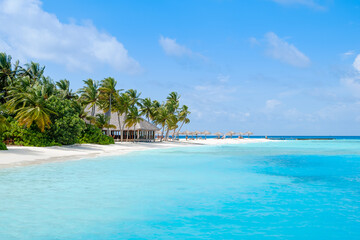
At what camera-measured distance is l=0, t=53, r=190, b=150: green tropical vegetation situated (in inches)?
1141

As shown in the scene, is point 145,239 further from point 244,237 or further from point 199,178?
point 199,178

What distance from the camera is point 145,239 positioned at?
21.3ft

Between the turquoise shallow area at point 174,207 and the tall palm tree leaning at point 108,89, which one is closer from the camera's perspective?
the turquoise shallow area at point 174,207

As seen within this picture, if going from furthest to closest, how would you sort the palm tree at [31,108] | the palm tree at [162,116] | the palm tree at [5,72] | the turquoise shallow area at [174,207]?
the palm tree at [162,116]
the palm tree at [5,72]
the palm tree at [31,108]
the turquoise shallow area at [174,207]

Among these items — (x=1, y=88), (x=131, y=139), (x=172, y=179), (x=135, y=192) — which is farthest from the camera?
(x=131, y=139)

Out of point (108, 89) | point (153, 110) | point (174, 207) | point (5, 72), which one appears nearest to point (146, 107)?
point (153, 110)

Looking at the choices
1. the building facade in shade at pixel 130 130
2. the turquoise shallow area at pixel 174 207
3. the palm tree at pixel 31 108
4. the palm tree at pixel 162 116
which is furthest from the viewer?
the palm tree at pixel 162 116

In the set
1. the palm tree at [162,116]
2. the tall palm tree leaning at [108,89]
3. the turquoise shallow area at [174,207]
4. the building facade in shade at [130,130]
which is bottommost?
the turquoise shallow area at [174,207]

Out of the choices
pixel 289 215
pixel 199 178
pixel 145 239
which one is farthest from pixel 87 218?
pixel 199 178

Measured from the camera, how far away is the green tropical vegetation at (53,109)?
29.0 metres

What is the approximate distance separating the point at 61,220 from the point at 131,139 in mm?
A: 45792

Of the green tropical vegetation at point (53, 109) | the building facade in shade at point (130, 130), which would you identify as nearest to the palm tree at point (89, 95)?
the green tropical vegetation at point (53, 109)

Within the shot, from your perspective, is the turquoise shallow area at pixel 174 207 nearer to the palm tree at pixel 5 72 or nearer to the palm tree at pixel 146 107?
the palm tree at pixel 5 72

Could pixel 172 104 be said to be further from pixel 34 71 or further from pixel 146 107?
pixel 34 71
